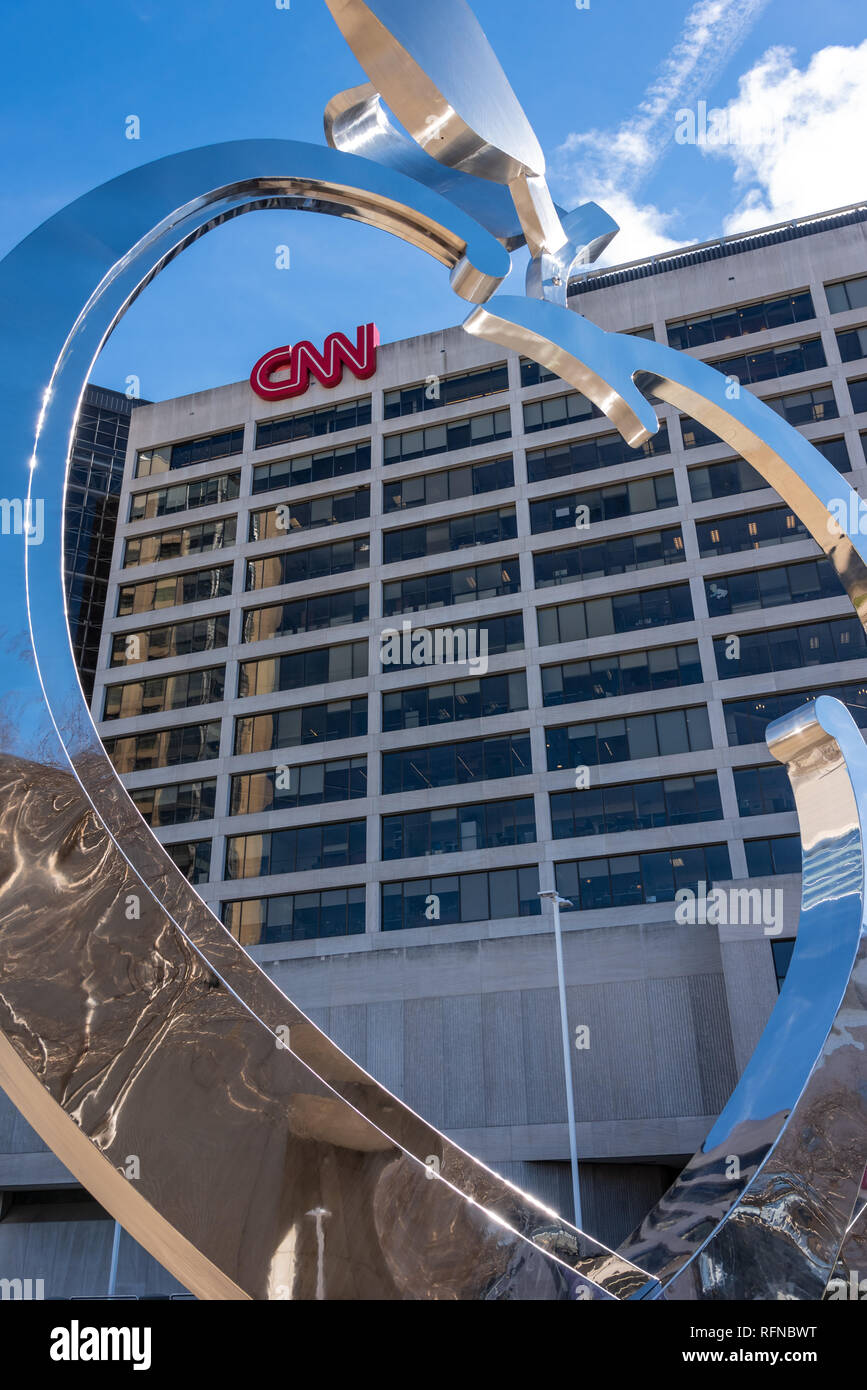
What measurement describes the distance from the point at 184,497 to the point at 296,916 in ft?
68.3

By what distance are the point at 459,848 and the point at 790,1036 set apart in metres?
34.3

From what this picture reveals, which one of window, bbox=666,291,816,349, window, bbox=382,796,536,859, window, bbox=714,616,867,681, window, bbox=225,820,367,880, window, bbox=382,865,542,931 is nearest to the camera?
window, bbox=714,616,867,681

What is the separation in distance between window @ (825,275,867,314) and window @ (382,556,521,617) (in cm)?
1518

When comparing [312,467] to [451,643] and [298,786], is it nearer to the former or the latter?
[451,643]

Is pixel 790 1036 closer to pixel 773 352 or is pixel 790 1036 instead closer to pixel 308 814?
pixel 308 814

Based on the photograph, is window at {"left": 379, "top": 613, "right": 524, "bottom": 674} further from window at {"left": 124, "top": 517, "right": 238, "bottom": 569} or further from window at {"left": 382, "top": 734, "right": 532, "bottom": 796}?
window at {"left": 124, "top": 517, "right": 238, "bottom": 569}

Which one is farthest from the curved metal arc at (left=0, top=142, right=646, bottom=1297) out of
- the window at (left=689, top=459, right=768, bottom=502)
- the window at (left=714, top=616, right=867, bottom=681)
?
the window at (left=689, top=459, right=768, bottom=502)

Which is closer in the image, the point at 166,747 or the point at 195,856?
the point at 195,856

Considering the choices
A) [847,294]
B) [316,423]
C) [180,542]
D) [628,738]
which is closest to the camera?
[628,738]

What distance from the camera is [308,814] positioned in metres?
40.0

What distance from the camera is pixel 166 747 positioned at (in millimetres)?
44062

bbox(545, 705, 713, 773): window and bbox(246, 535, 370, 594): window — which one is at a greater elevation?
bbox(246, 535, 370, 594): window

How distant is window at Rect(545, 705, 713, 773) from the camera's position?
3650 cm

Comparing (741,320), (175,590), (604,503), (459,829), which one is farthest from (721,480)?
(175,590)
